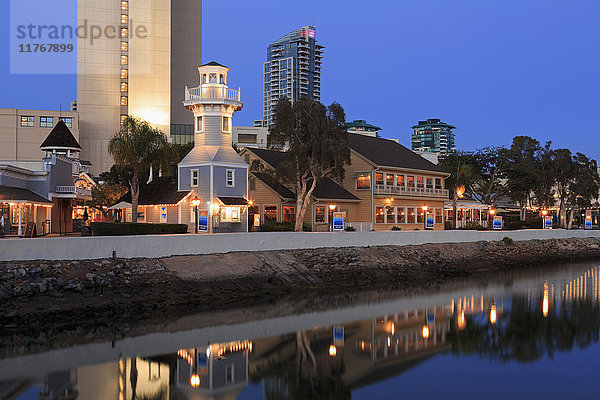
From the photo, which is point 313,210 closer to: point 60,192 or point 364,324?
point 60,192

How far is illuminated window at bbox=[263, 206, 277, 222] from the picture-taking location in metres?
49.2

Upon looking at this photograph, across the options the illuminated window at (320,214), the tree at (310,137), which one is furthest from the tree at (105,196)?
the illuminated window at (320,214)

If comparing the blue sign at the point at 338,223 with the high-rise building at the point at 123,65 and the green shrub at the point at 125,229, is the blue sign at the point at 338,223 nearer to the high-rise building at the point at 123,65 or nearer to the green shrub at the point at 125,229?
the green shrub at the point at 125,229

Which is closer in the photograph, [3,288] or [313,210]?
[3,288]

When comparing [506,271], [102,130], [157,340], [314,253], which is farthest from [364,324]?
[102,130]

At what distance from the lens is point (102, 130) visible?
311 ft

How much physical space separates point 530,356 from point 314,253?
1733 centimetres

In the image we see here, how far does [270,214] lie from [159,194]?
9244mm

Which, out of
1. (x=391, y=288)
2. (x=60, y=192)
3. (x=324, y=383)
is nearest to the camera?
(x=324, y=383)

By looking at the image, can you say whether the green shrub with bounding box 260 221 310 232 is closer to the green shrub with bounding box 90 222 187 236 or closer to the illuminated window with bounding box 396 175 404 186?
the green shrub with bounding box 90 222 187 236

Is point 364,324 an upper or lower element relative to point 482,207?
lower

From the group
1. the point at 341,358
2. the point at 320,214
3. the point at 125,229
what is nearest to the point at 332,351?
the point at 341,358

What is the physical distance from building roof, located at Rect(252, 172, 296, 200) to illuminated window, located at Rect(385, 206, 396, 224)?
33.0 ft

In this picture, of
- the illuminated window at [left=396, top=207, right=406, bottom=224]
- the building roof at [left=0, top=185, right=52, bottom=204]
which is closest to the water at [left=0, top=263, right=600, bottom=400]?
the building roof at [left=0, top=185, right=52, bottom=204]
